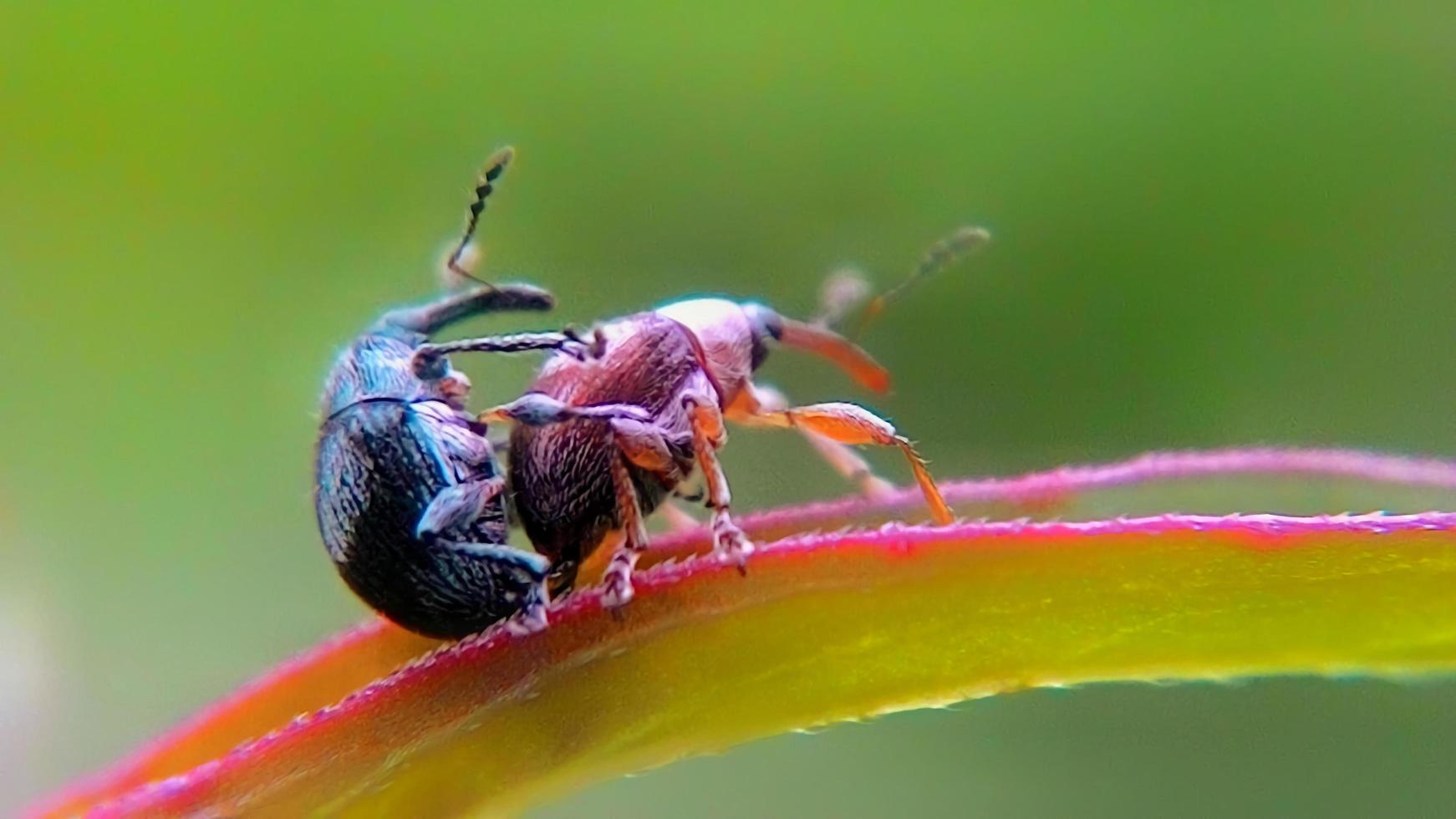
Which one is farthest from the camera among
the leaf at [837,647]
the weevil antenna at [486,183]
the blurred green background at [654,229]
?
the blurred green background at [654,229]

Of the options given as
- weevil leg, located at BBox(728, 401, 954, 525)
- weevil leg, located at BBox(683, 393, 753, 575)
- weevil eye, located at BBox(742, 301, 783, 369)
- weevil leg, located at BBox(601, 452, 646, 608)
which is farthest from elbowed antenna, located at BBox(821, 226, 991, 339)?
weevil leg, located at BBox(601, 452, 646, 608)

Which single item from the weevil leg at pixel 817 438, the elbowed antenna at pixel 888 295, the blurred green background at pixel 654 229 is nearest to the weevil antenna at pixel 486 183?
the weevil leg at pixel 817 438

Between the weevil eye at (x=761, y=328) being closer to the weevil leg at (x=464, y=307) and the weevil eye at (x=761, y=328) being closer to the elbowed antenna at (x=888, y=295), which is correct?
the elbowed antenna at (x=888, y=295)

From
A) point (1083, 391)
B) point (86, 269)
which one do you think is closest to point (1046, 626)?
point (1083, 391)

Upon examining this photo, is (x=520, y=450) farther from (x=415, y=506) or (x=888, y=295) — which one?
(x=888, y=295)

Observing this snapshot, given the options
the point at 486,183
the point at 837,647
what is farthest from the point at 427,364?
the point at 837,647

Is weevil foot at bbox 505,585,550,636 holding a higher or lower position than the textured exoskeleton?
lower

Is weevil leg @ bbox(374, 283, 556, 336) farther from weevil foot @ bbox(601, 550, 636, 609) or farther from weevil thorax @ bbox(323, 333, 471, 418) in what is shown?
weevil foot @ bbox(601, 550, 636, 609)

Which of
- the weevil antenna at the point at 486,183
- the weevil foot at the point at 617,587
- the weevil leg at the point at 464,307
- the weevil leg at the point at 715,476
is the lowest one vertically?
the weevil foot at the point at 617,587
